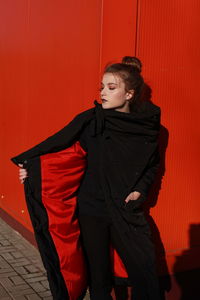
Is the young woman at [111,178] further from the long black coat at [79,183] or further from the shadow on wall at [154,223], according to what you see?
the shadow on wall at [154,223]

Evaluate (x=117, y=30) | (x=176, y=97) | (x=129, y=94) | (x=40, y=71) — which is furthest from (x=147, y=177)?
(x=40, y=71)

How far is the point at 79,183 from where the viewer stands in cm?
306

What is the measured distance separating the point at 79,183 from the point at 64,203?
0.54 ft

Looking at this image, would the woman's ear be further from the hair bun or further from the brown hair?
the hair bun

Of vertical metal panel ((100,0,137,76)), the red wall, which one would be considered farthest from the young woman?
the red wall

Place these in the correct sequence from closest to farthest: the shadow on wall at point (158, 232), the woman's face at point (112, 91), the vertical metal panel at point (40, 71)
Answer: the woman's face at point (112, 91) → the shadow on wall at point (158, 232) → the vertical metal panel at point (40, 71)

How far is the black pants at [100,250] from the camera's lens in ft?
9.69

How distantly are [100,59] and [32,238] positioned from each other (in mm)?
2298

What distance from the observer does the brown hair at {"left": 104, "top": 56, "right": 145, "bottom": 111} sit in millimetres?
2939

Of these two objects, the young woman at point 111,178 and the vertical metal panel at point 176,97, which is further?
the vertical metal panel at point 176,97

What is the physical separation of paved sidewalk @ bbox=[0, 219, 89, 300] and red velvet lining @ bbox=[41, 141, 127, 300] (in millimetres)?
950

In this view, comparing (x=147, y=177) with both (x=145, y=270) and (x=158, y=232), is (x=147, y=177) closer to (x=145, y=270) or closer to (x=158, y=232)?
(x=145, y=270)

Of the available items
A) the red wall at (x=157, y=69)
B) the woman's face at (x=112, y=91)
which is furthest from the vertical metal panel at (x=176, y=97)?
the woman's face at (x=112, y=91)

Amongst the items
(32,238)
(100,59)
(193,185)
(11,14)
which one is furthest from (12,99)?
(193,185)
